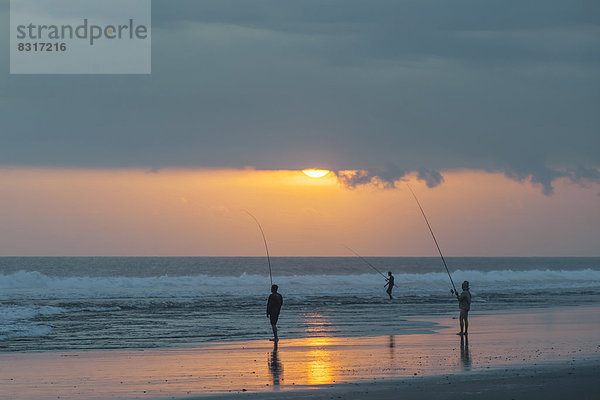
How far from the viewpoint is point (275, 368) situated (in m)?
14.0

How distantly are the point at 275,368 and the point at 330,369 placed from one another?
1018mm

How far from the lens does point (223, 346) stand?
1795 cm

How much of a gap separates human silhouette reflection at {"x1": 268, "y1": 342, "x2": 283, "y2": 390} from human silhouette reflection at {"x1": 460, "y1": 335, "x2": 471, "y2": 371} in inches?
128

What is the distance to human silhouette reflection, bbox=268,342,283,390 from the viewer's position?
12.4 metres

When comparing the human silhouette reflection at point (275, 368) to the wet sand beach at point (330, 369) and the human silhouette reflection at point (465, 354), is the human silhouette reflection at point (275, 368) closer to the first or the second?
the wet sand beach at point (330, 369)

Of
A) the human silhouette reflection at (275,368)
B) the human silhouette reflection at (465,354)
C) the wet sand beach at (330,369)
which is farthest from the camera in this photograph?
the human silhouette reflection at (465,354)

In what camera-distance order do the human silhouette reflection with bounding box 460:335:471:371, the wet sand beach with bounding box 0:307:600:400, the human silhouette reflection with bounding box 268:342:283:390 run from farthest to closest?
the human silhouette reflection with bounding box 460:335:471:371 → the human silhouette reflection with bounding box 268:342:283:390 → the wet sand beach with bounding box 0:307:600:400

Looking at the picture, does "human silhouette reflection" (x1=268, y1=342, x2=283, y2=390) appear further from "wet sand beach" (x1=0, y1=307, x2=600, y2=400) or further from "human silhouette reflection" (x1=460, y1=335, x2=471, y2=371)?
"human silhouette reflection" (x1=460, y1=335, x2=471, y2=371)

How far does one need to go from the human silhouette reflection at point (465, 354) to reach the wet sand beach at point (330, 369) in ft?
0.06

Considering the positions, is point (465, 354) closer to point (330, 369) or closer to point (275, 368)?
point (330, 369)

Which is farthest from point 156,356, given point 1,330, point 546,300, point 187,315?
point 546,300

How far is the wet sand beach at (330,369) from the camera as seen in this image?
11.5m

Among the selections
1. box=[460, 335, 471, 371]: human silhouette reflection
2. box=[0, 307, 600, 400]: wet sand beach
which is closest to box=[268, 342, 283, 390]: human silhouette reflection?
box=[0, 307, 600, 400]: wet sand beach

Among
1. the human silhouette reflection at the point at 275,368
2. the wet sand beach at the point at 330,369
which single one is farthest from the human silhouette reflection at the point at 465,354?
the human silhouette reflection at the point at 275,368
